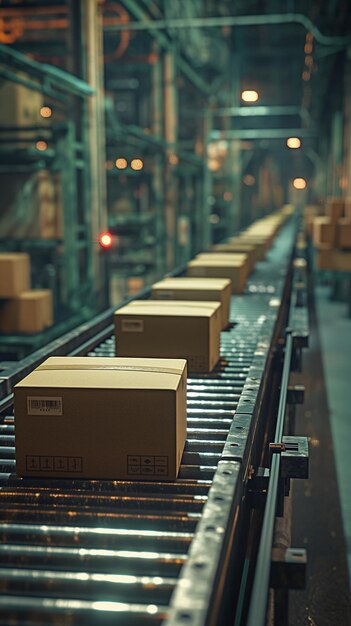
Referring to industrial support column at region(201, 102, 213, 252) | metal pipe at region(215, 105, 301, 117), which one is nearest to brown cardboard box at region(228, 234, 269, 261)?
industrial support column at region(201, 102, 213, 252)

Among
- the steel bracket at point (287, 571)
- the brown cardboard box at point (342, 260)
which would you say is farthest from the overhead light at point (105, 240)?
the steel bracket at point (287, 571)

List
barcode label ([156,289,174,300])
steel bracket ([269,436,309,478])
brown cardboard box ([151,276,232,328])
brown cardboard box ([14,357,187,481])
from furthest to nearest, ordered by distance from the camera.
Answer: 1. barcode label ([156,289,174,300])
2. brown cardboard box ([151,276,232,328])
3. steel bracket ([269,436,309,478])
4. brown cardboard box ([14,357,187,481])

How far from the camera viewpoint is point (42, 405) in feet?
8.59

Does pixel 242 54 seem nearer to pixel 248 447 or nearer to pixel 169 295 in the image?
pixel 169 295

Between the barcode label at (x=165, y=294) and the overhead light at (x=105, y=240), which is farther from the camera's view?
the overhead light at (x=105, y=240)

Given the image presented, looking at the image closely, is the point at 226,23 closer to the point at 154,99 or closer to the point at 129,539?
the point at 154,99

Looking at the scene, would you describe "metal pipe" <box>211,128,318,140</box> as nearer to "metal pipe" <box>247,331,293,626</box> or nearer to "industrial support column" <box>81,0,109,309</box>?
"industrial support column" <box>81,0,109,309</box>

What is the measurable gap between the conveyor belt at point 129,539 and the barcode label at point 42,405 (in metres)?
0.24

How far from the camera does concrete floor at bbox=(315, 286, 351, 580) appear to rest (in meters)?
5.82

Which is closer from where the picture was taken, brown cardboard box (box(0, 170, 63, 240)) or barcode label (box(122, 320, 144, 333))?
barcode label (box(122, 320, 144, 333))

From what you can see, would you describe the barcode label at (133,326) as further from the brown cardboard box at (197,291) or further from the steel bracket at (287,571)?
the steel bracket at (287,571)

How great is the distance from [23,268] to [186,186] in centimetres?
1122

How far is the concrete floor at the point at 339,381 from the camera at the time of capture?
5.82 meters

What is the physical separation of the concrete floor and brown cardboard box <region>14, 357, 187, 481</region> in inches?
102
